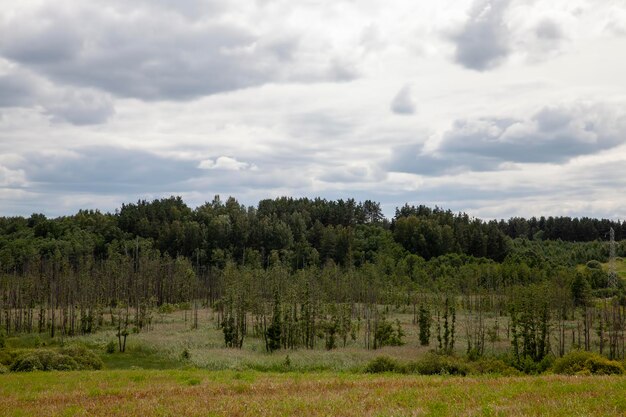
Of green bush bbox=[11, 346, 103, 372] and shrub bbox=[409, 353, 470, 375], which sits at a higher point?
shrub bbox=[409, 353, 470, 375]

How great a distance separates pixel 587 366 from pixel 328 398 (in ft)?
68.8

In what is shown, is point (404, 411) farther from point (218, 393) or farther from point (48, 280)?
point (48, 280)

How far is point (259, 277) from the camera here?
394 ft

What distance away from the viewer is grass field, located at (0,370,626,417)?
55.1ft

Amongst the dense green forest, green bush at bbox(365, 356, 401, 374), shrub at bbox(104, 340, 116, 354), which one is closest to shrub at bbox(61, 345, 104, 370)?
shrub at bbox(104, 340, 116, 354)

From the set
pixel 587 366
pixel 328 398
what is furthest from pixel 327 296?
pixel 328 398

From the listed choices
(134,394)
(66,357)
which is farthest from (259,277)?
(134,394)

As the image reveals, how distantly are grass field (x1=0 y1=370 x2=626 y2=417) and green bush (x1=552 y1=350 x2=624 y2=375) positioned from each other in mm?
10572

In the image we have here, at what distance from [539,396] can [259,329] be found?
79754 millimetres

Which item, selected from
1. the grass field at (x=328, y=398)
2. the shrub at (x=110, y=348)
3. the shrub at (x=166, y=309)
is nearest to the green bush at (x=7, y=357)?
the shrub at (x=110, y=348)

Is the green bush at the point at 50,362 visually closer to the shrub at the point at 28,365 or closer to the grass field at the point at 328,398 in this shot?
the shrub at the point at 28,365

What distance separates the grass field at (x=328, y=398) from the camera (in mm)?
16781

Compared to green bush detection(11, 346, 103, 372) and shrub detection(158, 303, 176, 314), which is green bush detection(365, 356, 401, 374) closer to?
green bush detection(11, 346, 103, 372)

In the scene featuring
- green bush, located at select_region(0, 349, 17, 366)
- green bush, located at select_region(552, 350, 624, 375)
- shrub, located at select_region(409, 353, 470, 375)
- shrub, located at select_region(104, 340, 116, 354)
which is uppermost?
green bush, located at select_region(552, 350, 624, 375)
